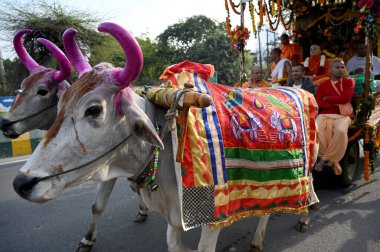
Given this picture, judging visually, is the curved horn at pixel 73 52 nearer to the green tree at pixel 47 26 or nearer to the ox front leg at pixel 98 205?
the ox front leg at pixel 98 205

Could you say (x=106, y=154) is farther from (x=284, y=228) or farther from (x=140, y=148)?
(x=284, y=228)

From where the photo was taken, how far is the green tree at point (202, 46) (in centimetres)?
2297

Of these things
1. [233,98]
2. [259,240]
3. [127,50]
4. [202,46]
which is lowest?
[259,240]

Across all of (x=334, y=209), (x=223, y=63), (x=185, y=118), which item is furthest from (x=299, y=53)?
(x=223, y=63)

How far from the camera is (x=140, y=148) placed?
1.78 metres

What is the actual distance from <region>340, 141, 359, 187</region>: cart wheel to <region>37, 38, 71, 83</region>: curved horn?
346 centimetres

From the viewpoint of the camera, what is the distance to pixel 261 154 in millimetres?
2248

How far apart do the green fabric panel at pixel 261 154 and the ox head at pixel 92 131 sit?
0.69 metres

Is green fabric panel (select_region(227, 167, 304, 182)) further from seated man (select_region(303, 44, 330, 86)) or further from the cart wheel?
seated man (select_region(303, 44, 330, 86))

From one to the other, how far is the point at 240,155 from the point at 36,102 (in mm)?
1737

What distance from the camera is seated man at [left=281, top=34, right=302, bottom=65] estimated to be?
252 inches

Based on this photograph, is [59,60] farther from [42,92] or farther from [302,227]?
[302,227]

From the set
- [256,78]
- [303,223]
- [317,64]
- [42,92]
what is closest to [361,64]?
[317,64]

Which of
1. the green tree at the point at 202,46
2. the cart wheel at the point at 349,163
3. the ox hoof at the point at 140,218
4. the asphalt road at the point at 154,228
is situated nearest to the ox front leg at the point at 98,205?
the asphalt road at the point at 154,228
